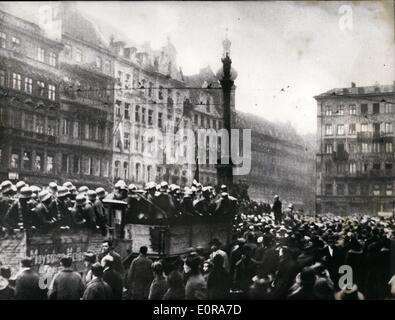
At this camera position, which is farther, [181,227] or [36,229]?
[181,227]

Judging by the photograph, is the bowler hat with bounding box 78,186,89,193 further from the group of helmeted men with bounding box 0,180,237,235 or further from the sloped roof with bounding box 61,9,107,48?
the sloped roof with bounding box 61,9,107,48

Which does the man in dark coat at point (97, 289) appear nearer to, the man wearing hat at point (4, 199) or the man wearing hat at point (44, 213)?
the man wearing hat at point (44, 213)

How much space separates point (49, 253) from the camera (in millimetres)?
6121

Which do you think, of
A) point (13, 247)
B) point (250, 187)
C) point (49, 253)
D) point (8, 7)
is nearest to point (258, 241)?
point (250, 187)

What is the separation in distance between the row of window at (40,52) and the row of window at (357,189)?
4.17m

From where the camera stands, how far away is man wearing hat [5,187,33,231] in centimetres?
609

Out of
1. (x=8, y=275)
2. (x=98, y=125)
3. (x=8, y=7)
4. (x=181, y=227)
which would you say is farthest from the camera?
(x=98, y=125)

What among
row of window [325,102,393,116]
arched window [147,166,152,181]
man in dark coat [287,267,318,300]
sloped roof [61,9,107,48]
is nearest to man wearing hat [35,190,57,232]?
arched window [147,166,152,181]

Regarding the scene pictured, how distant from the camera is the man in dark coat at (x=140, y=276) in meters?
6.16

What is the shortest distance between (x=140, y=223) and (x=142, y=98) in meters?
1.83

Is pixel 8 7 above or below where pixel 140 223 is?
above

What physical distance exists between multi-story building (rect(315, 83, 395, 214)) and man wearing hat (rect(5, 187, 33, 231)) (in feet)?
13.0
